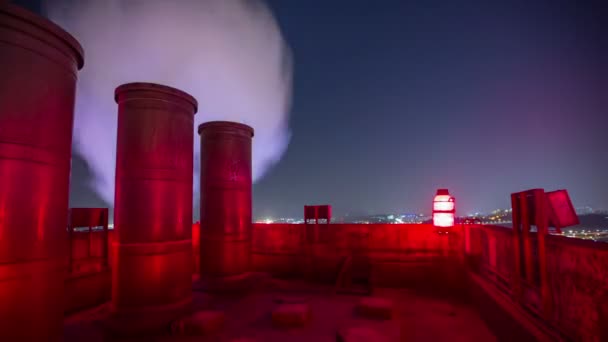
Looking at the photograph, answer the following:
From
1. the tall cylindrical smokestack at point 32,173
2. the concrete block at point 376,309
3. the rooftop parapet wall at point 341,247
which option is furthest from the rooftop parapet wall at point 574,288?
the tall cylindrical smokestack at point 32,173

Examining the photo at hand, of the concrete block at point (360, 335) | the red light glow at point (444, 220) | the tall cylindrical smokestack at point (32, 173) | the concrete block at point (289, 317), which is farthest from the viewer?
the red light glow at point (444, 220)

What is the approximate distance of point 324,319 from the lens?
23.7 feet

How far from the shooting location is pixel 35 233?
3.56 m

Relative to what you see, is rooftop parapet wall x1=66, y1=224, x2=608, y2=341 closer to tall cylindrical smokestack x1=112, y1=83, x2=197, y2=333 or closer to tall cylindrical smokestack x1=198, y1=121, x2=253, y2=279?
tall cylindrical smokestack x1=198, y1=121, x2=253, y2=279

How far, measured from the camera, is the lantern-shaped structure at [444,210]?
8.36 metres

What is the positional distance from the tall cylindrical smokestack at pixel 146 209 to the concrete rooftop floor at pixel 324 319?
66 cm

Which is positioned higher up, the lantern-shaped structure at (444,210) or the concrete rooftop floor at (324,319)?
the lantern-shaped structure at (444,210)

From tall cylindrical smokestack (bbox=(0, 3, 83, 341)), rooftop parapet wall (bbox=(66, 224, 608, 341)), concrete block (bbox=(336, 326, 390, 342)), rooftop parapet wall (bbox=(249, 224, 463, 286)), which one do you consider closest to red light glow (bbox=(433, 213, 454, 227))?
rooftop parapet wall (bbox=(66, 224, 608, 341))

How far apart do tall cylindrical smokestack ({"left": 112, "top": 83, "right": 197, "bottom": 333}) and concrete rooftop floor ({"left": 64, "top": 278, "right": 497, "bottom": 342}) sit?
25.9 inches

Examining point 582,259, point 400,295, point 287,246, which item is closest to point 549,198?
point 582,259

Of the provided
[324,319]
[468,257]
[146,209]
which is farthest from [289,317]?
[468,257]

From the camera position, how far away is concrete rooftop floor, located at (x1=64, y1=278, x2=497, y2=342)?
248 inches

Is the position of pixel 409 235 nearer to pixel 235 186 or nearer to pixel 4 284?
pixel 235 186

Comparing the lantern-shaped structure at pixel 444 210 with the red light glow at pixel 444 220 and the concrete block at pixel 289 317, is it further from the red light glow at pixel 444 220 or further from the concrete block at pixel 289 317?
the concrete block at pixel 289 317
